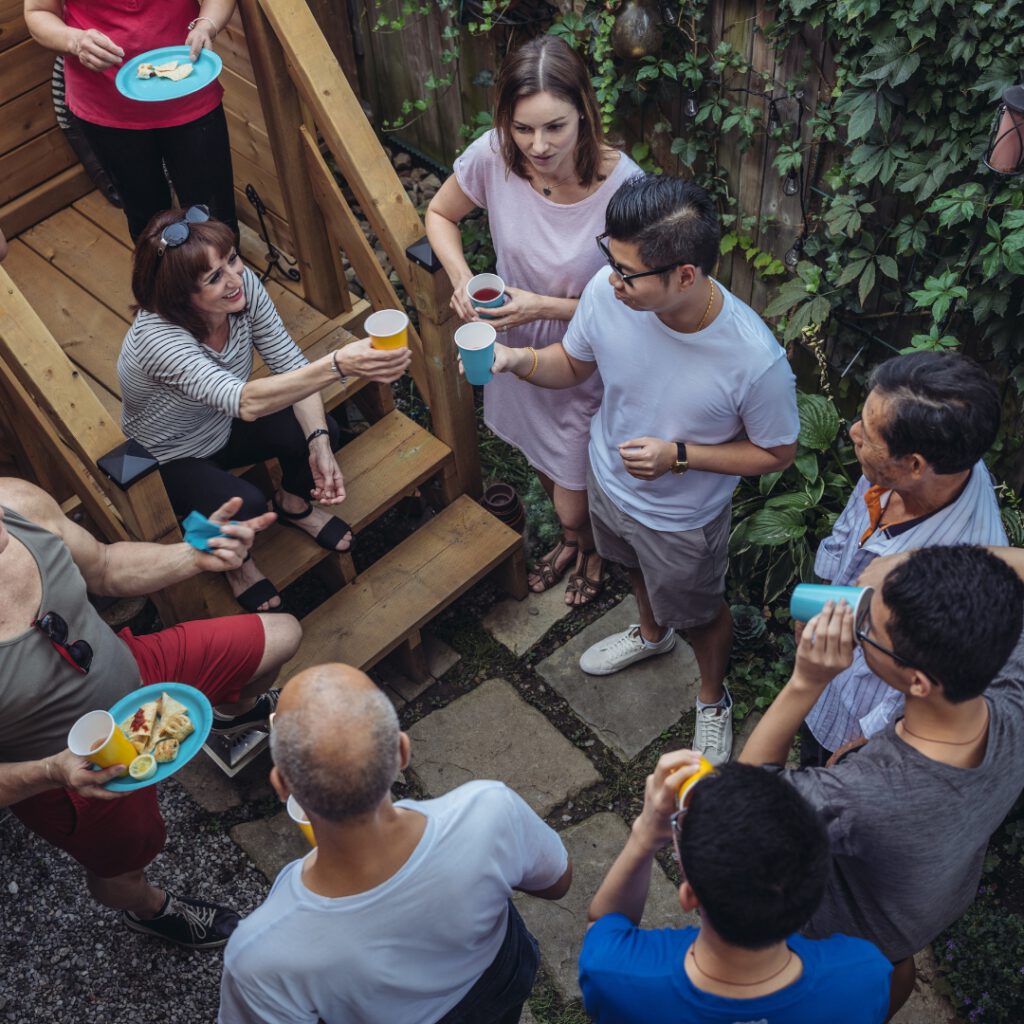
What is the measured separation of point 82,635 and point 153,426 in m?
0.85

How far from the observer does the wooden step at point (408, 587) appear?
157 inches

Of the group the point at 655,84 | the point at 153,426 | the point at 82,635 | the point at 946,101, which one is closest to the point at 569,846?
the point at 82,635

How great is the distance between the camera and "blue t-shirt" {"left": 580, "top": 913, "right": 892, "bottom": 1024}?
6.34 ft

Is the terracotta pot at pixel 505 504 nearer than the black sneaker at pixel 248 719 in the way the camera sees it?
No

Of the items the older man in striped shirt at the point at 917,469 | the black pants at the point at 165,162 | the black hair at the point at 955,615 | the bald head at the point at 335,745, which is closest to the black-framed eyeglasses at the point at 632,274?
the older man in striped shirt at the point at 917,469

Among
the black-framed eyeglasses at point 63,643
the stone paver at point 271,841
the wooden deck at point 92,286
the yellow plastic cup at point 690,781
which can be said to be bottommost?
the stone paver at point 271,841

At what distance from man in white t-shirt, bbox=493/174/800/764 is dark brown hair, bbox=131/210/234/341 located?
0.99 metres

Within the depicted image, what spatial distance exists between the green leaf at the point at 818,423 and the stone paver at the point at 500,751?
157cm

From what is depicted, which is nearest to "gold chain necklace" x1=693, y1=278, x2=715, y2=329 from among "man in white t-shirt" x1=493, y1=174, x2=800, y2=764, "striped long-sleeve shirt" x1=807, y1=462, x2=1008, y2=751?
"man in white t-shirt" x1=493, y1=174, x2=800, y2=764

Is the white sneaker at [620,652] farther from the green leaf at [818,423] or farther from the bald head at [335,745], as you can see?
the bald head at [335,745]

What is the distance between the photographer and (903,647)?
2178 mm

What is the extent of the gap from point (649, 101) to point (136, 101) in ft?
7.50

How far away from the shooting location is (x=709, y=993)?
6.38ft

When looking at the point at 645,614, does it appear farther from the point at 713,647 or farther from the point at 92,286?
the point at 92,286
